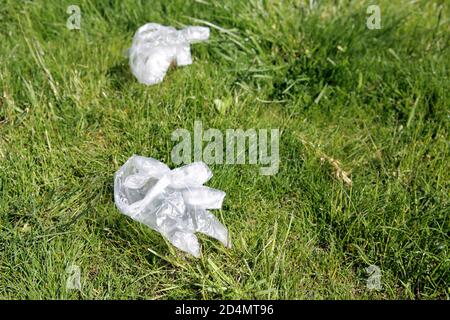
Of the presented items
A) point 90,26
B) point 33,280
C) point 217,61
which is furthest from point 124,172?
point 90,26

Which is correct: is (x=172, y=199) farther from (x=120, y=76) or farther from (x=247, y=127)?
(x=120, y=76)

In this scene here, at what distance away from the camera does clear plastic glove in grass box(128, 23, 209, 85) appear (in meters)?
2.45

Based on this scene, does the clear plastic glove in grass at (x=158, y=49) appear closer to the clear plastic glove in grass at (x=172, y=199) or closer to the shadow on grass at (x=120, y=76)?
the shadow on grass at (x=120, y=76)

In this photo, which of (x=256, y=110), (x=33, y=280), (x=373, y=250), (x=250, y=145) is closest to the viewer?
(x=33, y=280)

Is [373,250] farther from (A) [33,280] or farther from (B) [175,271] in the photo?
(A) [33,280]

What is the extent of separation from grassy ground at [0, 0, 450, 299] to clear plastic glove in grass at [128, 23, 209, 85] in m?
0.05

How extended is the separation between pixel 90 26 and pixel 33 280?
4.60ft

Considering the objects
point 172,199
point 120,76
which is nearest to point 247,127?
point 172,199

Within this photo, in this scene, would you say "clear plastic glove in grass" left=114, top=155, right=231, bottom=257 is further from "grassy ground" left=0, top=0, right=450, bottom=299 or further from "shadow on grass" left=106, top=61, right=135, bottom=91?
"shadow on grass" left=106, top=61, right=135, bottom=91

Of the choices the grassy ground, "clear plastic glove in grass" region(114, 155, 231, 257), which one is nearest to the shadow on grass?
the grassy ground

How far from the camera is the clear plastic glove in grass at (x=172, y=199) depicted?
1.87m

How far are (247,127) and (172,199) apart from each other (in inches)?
20.7
